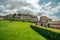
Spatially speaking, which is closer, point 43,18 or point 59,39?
point 59,39

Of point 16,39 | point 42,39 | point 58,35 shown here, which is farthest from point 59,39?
point 16,39

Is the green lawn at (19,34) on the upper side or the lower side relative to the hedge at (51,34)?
lower

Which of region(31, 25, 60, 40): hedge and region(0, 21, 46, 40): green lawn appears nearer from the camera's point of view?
region(31, 25, 60, 40): hedge

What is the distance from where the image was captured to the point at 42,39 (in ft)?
42.0

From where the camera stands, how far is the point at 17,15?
86188 millimetres

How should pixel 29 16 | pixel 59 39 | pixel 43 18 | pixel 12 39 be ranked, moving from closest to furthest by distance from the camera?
pixel 59 39, pixel 12 39, pixel 43 18, pixel 29 16

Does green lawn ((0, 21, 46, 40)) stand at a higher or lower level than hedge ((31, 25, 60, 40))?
lower

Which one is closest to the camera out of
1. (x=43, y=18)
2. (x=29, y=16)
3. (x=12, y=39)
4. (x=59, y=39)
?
(x=59, y=39)

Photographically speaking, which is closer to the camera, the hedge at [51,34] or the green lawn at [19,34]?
the hedge at [51,34]

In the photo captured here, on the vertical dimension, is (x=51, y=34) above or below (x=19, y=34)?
above

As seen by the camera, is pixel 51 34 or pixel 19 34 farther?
pixel 19 34

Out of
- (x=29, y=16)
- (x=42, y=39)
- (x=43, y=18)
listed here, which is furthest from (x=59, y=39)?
(x=29, y=16)

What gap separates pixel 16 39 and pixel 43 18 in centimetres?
4729

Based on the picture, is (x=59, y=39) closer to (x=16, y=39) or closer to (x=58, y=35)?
(x=58, y=35)
